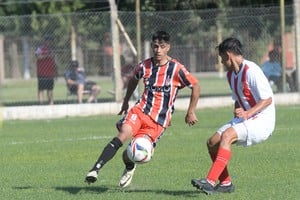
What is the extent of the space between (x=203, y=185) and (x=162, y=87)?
1452 millimetres

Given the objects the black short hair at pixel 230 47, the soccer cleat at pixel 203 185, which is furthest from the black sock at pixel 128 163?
the black short hair at pixel 230 47

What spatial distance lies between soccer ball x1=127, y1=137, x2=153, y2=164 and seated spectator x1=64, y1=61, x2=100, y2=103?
14.3 meters

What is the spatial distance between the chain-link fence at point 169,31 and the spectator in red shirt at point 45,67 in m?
0.15

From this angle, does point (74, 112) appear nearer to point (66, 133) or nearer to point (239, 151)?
point (66, 133)

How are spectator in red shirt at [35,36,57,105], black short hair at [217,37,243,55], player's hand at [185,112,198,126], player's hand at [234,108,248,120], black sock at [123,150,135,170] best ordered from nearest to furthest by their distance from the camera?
1. player's hand at [234,108,248,120]
2. black short hair at [217,37,243,55]
3. player's hand at [185,112,198,126]
4. black sock at [123,150,135,170]
5. spectator in red shirt at [35,36,57,105]

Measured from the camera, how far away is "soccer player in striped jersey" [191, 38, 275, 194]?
971 cm

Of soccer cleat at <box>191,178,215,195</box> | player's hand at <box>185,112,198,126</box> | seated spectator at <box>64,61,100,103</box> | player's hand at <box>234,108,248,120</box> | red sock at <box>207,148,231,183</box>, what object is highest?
player's hand at <box>234,108,248,120</box>

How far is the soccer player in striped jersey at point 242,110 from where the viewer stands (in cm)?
971

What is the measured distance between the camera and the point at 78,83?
25.0m

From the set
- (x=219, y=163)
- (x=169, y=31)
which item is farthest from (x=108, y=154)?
(x=169, y=31)

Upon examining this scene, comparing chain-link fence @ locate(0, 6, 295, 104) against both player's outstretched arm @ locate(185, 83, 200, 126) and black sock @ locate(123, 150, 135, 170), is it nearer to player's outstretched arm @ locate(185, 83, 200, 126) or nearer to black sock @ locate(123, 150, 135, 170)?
black sock @ locate(123, 150, 135, 170)

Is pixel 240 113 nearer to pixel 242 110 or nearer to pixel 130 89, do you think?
pixel 242 110

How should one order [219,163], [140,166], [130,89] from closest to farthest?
[219,163]
[130,89]
[140,166]

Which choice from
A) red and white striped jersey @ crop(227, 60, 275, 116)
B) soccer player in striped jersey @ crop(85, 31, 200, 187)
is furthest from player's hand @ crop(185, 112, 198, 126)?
red and white striped jersey @ crop(227, 60, 275, 116)
